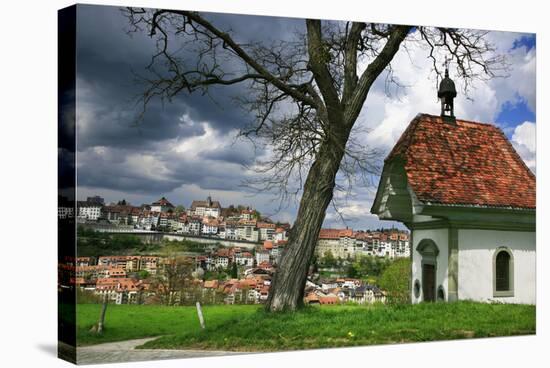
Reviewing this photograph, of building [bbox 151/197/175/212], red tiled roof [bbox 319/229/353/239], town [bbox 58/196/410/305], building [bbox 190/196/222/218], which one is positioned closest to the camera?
town [bbox 58/196/410/305]

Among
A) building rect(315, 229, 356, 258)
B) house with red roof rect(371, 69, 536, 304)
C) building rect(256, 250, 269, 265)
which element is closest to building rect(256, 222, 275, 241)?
building rect(256, 250, 269, 265)

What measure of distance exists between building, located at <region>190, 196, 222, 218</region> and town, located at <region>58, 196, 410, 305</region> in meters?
0.01

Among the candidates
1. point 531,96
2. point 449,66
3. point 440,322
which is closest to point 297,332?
point 440,322

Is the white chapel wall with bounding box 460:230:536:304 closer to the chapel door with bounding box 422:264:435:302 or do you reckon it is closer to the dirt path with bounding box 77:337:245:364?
the chapel door with bounding box 422:264:435:302

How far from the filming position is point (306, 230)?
1152 centimetres

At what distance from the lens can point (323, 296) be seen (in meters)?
11.7

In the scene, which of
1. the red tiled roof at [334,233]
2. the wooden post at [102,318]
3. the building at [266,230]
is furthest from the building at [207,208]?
the wooden post at [102,318]

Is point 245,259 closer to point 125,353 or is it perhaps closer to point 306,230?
point 306,230

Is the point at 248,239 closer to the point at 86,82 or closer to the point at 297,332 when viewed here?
the point at 297,332

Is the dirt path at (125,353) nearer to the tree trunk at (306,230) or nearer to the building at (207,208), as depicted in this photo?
the tree trunk at (306,230)

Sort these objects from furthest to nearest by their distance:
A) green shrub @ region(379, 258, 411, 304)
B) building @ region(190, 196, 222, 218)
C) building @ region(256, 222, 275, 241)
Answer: green shrub @ region(379, 258, 411, 304)
building @ region(256, 222, 275, 241)
building @ region(190, 196, 222, 218)

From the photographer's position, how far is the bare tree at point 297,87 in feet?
35.3

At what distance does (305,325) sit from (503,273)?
3395 millimetres

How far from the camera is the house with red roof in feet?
40.2
